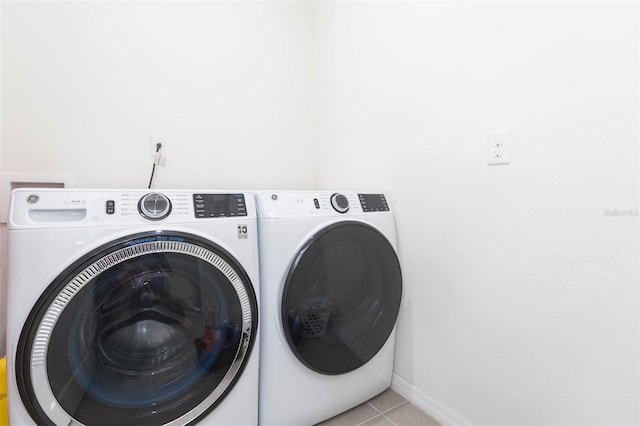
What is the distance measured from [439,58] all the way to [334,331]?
1.08m

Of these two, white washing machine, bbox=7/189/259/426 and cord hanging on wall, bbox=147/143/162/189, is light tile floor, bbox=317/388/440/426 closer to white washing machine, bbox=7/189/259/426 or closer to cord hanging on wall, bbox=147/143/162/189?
white washing machine, bbox=7/189/259/426

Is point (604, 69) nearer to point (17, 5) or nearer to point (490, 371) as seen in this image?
point (490, 371)

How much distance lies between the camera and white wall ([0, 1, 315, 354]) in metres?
1.19

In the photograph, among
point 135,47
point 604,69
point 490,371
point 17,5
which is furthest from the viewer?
point 135,47

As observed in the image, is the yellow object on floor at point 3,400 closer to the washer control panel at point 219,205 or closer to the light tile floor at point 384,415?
the washer control panel at point 219,205

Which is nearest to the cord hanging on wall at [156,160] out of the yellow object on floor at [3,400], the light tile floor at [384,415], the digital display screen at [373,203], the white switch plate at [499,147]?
the yellow object on floor at [3,400]

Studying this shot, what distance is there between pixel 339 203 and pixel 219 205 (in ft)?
1.42

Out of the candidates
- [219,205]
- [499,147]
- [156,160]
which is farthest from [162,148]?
[499,147]

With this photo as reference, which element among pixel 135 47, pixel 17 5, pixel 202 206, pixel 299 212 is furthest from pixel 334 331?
pixel 17 5

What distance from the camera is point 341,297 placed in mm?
1143

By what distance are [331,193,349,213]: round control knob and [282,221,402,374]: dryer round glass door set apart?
61mm

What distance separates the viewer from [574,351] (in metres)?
0.84

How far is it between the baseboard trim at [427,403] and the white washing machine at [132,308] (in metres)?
0.64

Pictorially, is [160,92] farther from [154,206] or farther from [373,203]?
[373,203]
